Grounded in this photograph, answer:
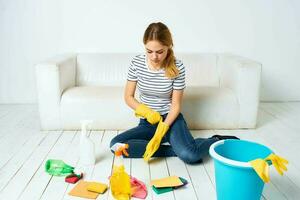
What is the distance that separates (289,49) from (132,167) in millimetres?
2042

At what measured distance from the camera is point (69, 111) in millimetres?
2273

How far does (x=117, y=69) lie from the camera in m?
2.70

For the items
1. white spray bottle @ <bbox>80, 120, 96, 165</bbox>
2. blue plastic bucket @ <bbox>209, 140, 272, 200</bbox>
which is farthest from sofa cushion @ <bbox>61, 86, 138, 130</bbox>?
blue plastic bucket @ <bbox>209, 140, 272, 200</bbox>

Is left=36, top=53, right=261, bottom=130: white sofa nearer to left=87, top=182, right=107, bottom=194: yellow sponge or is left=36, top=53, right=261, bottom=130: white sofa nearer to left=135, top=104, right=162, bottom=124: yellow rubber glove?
left=135, top=104, right=162, bottom=124: yellow rubber glove

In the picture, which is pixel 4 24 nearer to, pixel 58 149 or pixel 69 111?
pixel 69 111

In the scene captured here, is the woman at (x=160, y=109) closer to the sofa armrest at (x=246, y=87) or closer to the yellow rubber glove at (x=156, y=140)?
the yellow rubber glove at (x=156, y=140)

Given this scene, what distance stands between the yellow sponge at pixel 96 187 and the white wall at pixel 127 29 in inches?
63.0

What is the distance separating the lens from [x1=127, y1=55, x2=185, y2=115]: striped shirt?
1.81 metres

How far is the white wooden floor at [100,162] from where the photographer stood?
1.51 metres

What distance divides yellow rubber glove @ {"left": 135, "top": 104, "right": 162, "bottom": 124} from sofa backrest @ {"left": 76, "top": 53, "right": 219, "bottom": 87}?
35.4 inches

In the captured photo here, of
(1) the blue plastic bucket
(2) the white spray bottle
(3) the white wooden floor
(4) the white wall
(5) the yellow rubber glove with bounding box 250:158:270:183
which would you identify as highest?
(4) the white wall

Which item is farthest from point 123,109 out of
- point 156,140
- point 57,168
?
point 57,168

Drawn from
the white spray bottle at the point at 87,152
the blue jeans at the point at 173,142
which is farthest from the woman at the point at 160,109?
the white spray bottle at the point at 87,152

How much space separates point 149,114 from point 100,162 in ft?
1.28
